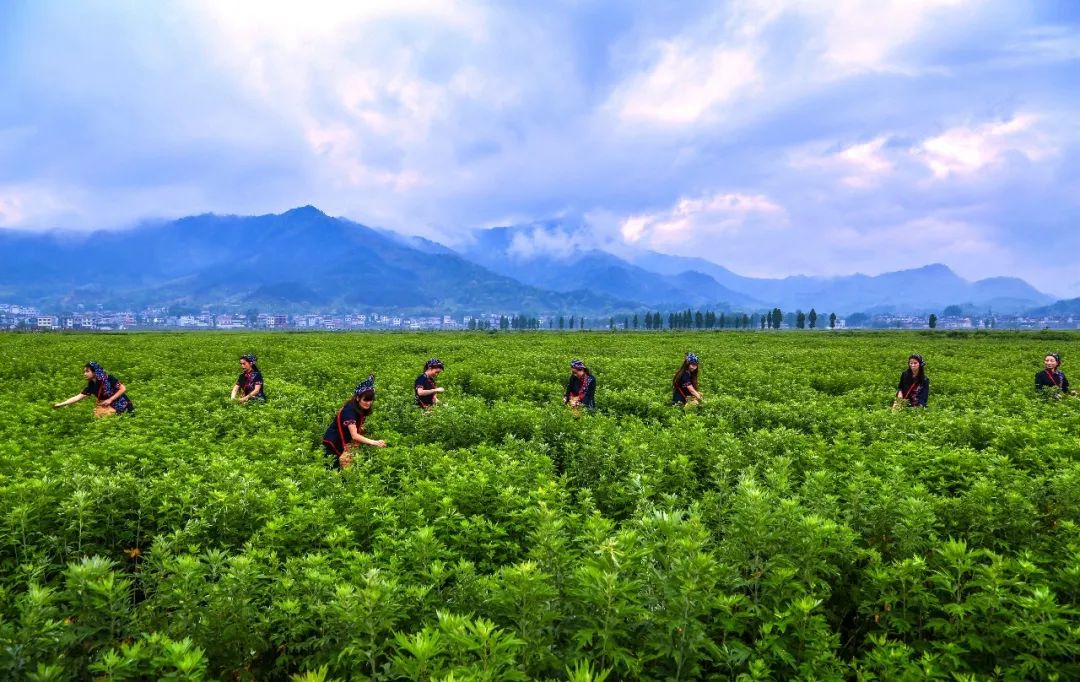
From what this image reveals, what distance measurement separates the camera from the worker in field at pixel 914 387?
47.5 ft

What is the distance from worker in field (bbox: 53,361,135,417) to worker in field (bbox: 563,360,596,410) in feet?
35.2

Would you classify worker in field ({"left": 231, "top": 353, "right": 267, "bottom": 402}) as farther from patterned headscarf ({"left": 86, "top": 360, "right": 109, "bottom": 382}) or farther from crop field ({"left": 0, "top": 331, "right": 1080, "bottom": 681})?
crop field ({"left": 0, "top": 331, "right": 1080, "bottom": 681})

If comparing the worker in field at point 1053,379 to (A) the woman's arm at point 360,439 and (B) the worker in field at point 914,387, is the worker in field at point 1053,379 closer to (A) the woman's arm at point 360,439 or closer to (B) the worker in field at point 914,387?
(B) the worker in field at point 914,387

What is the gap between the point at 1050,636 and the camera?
13.2 feet

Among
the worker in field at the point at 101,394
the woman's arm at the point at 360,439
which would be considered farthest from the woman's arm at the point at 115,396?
the woman's arm at the point at 360,439

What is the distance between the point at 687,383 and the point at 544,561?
11.5 m

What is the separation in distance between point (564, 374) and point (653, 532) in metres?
18.0

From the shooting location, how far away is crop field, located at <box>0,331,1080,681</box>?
384 centimetres

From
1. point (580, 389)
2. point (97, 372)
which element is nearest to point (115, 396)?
point (97, 372)

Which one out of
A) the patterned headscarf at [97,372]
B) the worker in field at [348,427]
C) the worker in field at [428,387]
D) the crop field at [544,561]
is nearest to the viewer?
the crop field at [544,561]

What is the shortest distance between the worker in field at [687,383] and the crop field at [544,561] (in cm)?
426

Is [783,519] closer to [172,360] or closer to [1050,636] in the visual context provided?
[1050,636]

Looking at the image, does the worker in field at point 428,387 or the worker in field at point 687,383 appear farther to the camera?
the worker in field at point 687,383

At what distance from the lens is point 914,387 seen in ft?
48.3
